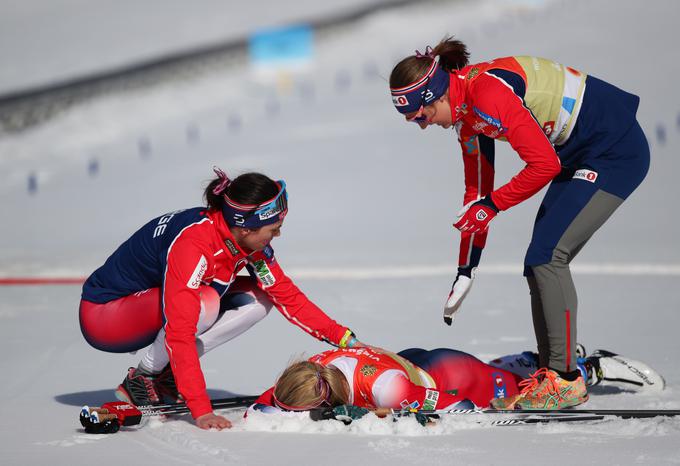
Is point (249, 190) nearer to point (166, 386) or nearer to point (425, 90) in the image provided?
point (425, 90)

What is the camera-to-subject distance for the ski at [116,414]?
3.78m

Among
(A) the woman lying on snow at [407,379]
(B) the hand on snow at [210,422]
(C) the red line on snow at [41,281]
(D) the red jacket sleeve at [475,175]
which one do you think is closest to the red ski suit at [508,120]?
(D) the red jacket sleeve at [475,175]

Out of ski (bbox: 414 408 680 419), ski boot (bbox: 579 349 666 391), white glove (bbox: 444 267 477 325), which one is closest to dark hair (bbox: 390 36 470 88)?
white glove (bbox: 444 267 477 325)

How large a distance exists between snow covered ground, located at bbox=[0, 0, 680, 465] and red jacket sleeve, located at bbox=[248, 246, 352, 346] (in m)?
0.48

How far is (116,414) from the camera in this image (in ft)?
12.5

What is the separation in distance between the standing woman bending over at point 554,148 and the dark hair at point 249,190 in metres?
Answer: 0.65

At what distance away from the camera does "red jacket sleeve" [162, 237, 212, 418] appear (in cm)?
373

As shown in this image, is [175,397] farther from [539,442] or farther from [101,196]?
[101,196]

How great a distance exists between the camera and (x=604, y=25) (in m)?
17.2

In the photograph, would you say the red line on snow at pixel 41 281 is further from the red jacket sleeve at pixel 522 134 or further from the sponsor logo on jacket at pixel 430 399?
the red jacket sleeve at pixel 522 134

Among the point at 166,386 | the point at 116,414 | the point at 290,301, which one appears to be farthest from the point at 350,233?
the point at 116,414

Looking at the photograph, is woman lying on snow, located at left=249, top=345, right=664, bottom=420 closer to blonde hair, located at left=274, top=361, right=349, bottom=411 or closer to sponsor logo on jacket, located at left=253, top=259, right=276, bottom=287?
blonde hair, located at left=274, top=361, right=349, bottom=411

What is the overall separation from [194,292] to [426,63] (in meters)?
1.31

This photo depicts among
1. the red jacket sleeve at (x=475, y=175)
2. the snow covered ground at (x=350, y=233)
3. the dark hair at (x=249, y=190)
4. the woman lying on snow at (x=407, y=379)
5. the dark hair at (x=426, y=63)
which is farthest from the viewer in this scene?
the red jacket sleeve at (x=475, y=175)
